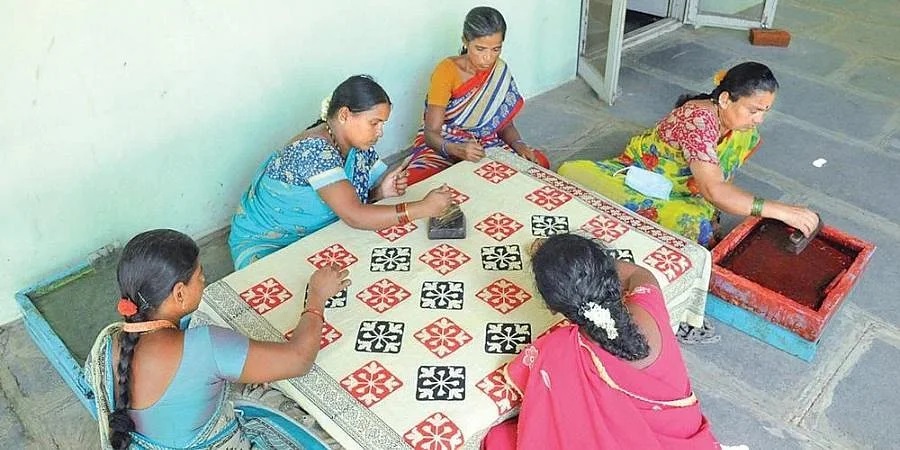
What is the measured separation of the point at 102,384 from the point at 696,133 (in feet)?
7.48

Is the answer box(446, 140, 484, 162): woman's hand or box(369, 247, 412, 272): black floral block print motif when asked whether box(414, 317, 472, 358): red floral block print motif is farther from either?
box(446, 140, 484, 162): woman's hand

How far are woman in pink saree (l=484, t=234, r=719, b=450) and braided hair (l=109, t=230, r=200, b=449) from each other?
0.84 meters

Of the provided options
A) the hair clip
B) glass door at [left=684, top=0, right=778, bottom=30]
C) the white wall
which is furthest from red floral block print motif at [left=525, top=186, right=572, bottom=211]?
glass door at [left=684, top=0, right=778, bottom=30]

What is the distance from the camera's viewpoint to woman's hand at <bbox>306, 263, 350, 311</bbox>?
6.67 feet

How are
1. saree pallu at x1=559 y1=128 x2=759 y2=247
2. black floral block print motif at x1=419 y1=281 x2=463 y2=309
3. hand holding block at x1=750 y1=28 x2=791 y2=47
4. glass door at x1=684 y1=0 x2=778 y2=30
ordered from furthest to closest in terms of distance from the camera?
glass door at x1=684 y1=0 x2=778 y2=30 → hand holding block at x1=750 y1=28 x2=791 y2=47 → saree pallu at x1=559 y1=128 x2=759 y2=247 → black floral block print motif at x1=419 y1=281 x2=463 y2=309

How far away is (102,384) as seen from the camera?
5.62 feet

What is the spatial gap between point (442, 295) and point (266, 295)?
0.51 m

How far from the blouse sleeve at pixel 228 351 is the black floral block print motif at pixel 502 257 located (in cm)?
79

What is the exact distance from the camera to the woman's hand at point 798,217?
2.85m

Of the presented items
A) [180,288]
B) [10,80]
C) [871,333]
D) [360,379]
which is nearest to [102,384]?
[180,288]

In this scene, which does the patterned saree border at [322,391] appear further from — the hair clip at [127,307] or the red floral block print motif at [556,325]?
the red floral block print motif at [556,325]

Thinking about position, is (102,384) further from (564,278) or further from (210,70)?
(210,70)

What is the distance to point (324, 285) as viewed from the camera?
2.09 m

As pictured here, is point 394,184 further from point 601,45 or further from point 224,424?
point 601,45
